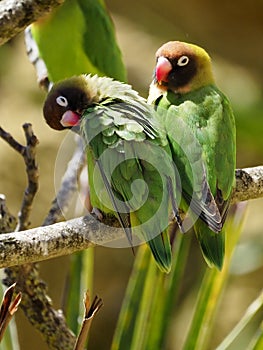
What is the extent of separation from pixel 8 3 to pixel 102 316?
178 centimetres

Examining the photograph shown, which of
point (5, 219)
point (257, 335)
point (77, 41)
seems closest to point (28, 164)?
point (5, 219)

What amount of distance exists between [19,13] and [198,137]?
0.37 m

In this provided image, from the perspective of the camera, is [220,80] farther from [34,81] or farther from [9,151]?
[9,151]

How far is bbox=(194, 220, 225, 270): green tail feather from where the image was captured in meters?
1.26

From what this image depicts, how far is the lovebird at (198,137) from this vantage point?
1.23 m

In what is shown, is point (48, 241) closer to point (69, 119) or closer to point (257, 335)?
point (69, 119)

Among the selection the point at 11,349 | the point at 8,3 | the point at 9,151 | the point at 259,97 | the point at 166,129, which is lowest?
the point at 259,97

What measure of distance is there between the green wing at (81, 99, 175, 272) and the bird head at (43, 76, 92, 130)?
2.6 inches

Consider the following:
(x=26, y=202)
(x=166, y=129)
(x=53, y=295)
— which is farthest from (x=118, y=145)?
(x=53, y=295)

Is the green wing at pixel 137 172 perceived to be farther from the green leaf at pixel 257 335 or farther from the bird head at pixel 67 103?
the green leaf at pixel 257 335

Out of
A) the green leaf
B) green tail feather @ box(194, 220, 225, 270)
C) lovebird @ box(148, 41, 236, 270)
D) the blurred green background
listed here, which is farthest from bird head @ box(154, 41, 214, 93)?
the blurred green background

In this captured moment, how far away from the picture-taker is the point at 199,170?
4.06ft

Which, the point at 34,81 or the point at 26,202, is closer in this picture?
the point at 26,202

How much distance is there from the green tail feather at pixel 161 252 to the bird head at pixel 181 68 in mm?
363
